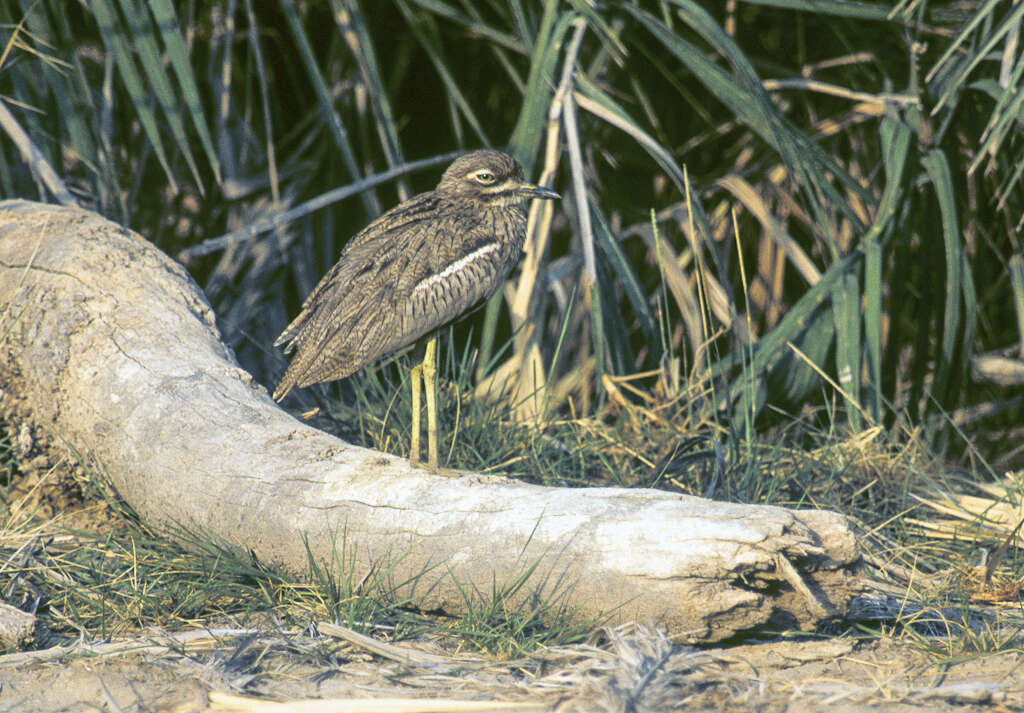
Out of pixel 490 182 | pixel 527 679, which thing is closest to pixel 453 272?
pixel 490 182

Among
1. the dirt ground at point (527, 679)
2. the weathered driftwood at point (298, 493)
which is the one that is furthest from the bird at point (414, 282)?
the dirt ground at point (527, 679)

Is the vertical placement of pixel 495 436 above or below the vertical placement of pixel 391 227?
below

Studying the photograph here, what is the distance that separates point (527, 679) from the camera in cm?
214

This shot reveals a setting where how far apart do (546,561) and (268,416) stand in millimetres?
951

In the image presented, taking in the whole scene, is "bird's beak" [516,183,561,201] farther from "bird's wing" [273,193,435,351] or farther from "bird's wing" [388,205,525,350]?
"bird's wing" [273,193,435,351]

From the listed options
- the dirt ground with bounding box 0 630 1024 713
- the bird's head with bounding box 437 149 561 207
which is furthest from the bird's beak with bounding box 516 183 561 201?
the dirt ground with bounding box 0 630 1024 713

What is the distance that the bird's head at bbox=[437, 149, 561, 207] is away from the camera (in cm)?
335

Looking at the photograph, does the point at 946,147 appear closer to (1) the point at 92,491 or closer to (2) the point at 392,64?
(2) the point at 392,64

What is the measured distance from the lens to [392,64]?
540 cm

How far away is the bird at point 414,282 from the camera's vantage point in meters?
3.00

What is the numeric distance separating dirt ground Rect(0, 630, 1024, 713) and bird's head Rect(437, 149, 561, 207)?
1.59 meters

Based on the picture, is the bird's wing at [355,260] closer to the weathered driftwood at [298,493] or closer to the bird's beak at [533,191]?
the weathered driftwood at [298,493]

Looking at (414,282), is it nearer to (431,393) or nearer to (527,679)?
(431,393)

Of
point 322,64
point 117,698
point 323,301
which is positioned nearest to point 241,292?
point 322,64
